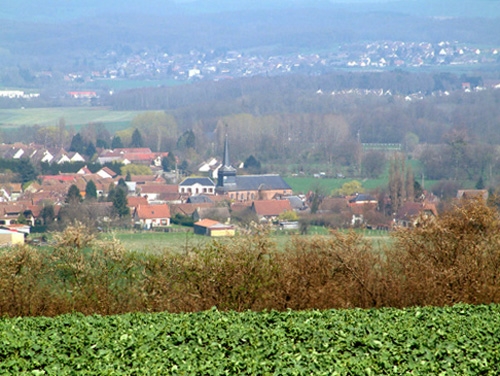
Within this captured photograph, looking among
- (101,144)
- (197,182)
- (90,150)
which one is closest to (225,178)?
(197,182)

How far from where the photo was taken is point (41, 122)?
88.3 metres

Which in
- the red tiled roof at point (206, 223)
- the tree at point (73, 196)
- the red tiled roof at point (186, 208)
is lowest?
the red tiled roof at point (186, 208)

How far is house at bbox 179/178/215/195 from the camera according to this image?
5422cm

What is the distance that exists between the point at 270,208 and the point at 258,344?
36.3 metres

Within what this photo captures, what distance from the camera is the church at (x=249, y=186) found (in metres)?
52.5

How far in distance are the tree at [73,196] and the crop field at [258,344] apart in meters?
33.5

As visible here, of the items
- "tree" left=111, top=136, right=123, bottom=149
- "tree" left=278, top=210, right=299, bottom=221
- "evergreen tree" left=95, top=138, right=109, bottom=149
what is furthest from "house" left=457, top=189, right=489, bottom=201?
"evergreen tree" left=95, top=138, right=109, bottom=149

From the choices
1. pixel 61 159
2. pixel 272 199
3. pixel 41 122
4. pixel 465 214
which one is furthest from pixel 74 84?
pixel 465 214

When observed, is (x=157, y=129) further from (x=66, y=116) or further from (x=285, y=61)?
(x=285, y=61)

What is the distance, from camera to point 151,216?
4266cm

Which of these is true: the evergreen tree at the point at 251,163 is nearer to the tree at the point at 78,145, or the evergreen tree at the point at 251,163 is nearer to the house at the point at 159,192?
the house at the point at 159,192

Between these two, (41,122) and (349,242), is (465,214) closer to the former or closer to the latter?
(349,242)

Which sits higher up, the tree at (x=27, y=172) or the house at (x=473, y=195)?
the house at (x=473, y=195)

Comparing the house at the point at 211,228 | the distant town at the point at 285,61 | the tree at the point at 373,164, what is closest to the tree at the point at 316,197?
the house at the point at 211,228
